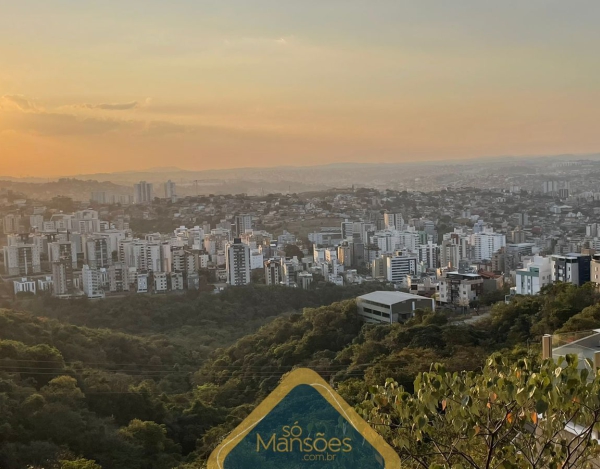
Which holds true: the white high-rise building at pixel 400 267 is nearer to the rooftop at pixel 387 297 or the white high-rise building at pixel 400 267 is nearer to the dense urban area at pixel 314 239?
the dense urban area at pixel 314 239

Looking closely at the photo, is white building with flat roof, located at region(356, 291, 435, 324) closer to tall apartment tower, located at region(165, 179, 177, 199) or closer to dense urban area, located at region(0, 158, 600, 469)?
dense urban area, located at region(0, 158, 600, 469)

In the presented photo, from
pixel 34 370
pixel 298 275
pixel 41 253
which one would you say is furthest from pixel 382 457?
pixel 41 253

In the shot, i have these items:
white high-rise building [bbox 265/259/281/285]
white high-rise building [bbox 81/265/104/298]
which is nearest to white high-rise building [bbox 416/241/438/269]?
white high-rise building [bbox 265/259/281/285]

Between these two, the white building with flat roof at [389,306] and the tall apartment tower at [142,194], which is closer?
the white building with flat roof at [389,306]

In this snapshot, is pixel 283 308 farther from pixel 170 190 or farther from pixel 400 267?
pixel 170 190

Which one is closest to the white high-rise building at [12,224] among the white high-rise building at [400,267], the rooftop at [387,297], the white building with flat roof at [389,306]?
the white high-rise building at [400,267]

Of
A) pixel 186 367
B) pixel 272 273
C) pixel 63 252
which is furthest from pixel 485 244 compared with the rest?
pixel 186 367

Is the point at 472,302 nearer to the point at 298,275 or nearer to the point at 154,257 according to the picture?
the point at 298,275
